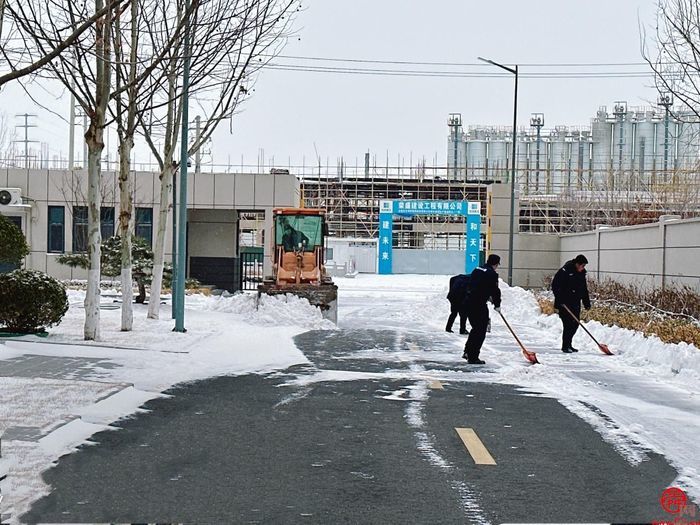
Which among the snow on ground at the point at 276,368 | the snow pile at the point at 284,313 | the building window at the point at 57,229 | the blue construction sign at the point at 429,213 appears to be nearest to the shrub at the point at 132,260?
the snow on ground at the point at 276,368

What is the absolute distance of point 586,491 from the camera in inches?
246

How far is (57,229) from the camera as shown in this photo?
1558 inches

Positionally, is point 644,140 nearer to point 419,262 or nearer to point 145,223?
point 419,262

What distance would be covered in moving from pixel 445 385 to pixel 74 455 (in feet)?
18.7

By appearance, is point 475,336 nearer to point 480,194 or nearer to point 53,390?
point 53,390

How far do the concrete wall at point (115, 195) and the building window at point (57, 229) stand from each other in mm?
219

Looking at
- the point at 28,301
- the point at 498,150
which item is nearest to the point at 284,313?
the point at 28,301

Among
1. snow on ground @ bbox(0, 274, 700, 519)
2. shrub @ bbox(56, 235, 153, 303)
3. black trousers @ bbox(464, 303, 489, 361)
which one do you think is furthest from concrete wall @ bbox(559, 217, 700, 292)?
shrub @ bbox(56, 235, 153, 303)

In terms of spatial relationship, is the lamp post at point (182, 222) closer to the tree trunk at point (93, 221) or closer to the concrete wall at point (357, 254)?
the tree trunk at point (93, 221)

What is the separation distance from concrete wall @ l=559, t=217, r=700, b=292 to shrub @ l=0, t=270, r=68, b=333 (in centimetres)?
1373

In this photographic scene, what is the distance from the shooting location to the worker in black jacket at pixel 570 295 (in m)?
16.4

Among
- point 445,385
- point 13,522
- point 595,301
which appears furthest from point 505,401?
point 595,301

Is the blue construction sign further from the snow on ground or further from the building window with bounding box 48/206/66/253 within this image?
the snow on ground

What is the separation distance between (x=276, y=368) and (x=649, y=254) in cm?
1414
